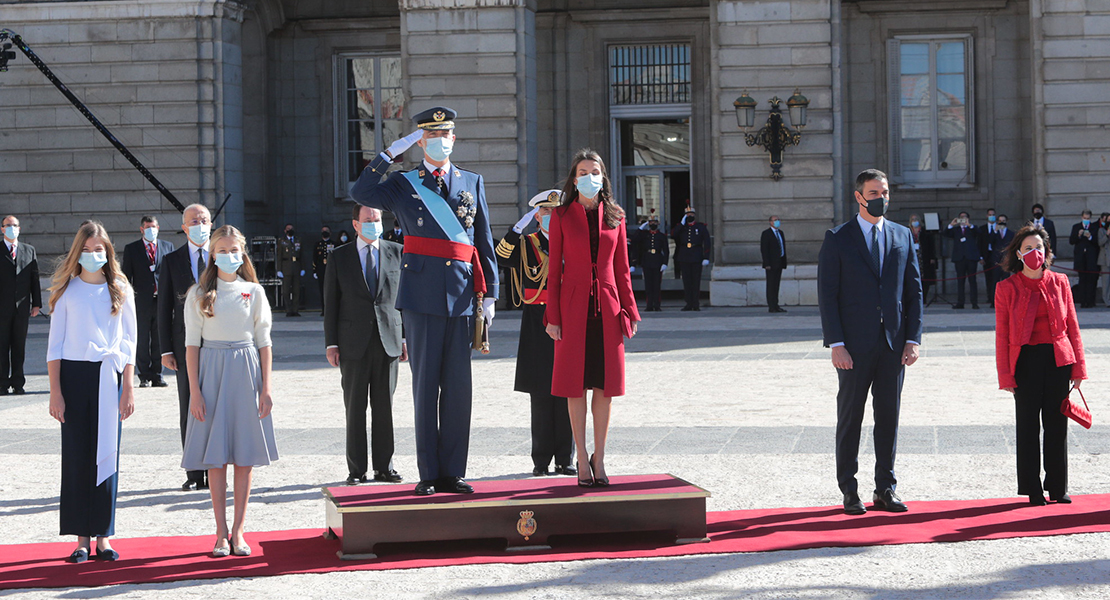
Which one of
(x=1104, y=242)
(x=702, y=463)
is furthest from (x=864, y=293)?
(x=1104, y=242)

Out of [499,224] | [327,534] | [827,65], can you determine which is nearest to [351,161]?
[499,224]

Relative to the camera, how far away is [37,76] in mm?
23766

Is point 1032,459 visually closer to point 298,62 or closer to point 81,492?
point 81,492

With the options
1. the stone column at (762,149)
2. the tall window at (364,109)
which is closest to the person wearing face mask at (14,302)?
the stone column at (762,149)

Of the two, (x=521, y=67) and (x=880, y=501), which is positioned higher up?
(x=521, y=67)

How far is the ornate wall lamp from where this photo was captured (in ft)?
73.2

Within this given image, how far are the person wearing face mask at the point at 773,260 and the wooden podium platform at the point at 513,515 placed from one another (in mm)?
15347

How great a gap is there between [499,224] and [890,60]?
820cm

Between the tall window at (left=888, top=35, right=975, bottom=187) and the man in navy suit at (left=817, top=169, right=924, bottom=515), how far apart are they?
18.7m

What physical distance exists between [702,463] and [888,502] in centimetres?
166

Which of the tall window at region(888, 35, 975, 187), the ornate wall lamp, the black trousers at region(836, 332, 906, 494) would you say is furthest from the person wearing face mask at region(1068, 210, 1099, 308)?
the black trousers at region(836, 332, 906, 494)

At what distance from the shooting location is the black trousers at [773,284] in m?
21.6

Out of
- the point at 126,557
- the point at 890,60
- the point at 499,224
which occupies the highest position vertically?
the point at 890,60

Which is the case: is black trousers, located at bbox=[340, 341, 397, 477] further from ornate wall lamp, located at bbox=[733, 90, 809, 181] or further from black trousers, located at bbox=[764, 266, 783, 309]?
ornate wall lamp, located at bbox=[733, 90, 809, 181]
